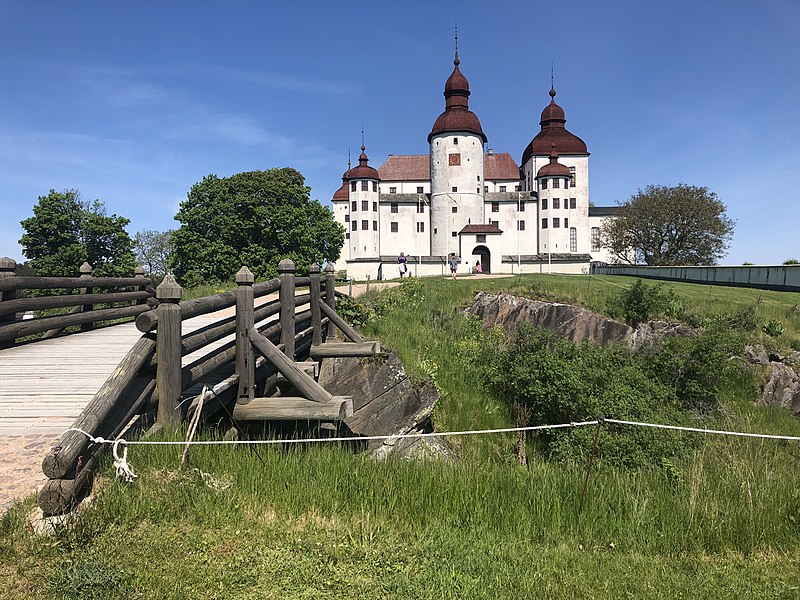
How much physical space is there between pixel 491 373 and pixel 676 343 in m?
5.26

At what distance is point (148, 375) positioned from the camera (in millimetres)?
4965

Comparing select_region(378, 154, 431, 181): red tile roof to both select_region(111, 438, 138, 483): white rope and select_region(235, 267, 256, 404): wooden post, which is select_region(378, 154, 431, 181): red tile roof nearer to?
select_region(235, 267, 256, 404): wooden post

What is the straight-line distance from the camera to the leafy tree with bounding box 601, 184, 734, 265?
50.1 meters

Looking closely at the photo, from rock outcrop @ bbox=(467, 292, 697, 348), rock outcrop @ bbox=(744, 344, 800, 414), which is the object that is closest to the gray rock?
rock outcrop @ bbox=(744, 344, 800, 414)

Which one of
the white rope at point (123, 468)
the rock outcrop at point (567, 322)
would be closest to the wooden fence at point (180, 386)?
the white rope at point (123, 468)

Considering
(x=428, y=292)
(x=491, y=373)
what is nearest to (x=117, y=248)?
(x=428, y=292)

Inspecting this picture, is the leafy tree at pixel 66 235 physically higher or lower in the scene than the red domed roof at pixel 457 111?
lower

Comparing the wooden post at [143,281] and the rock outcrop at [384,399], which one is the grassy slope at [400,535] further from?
the wooden post at [143,281]

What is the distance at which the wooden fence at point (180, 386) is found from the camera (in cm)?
378

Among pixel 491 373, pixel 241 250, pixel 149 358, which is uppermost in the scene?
pixel 241 250

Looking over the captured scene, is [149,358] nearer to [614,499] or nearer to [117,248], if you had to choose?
[614,499]

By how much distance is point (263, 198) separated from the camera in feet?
143

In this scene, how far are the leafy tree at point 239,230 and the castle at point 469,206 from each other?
48.3 ft

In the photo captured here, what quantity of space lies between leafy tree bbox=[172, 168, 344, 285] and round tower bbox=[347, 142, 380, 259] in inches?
564
